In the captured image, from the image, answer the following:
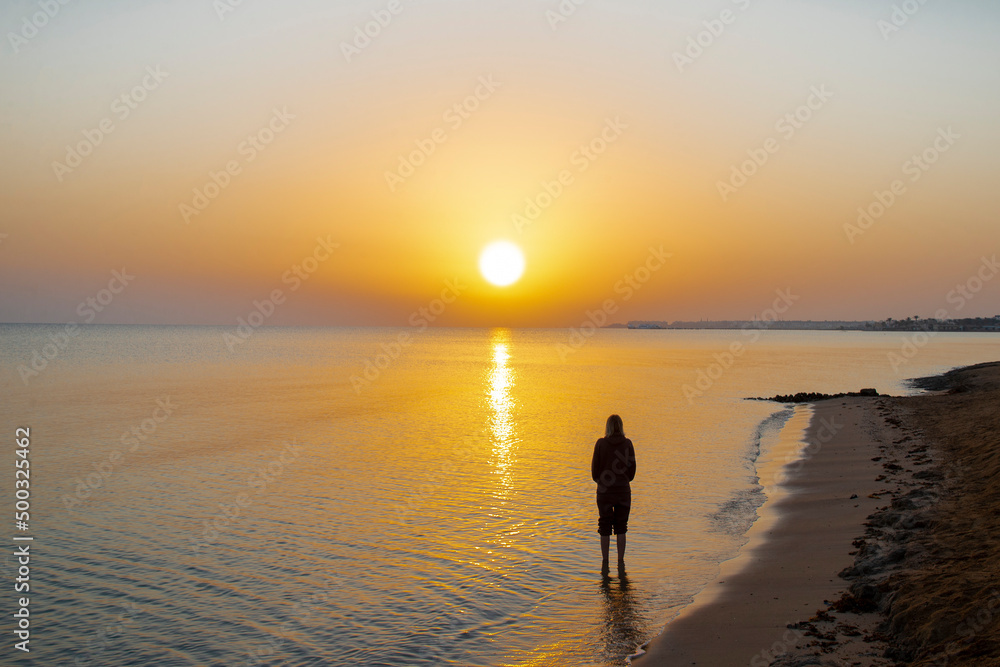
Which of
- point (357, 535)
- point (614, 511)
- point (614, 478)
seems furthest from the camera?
point (357, 535)

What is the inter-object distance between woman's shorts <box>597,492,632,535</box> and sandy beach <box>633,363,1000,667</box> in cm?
173

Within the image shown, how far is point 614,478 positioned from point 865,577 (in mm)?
3945

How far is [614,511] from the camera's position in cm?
1145

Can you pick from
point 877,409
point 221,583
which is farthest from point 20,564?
point 877,409

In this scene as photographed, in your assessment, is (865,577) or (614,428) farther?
(614,428)

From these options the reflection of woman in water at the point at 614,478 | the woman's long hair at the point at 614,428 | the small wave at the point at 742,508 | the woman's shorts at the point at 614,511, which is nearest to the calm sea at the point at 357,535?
the small wave at the point at 742,508

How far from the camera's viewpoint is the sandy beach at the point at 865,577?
23.9 feet

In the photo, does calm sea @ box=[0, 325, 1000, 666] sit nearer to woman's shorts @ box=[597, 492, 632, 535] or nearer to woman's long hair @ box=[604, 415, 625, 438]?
woman's shorts @ box=[597, 492, 632, 535]

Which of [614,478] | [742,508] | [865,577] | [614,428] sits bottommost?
[865,577]

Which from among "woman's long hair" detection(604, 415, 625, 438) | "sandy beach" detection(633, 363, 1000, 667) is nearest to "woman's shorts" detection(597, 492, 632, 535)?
"woman's long hair" detection(604, 415, 625, 438)

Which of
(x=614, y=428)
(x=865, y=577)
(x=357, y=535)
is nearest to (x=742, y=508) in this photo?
(x=865, y=577)

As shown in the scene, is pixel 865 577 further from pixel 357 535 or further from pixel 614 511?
pixel 357 535

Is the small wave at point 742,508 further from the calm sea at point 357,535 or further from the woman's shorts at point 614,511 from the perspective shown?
the woman's shorts at point 614,511

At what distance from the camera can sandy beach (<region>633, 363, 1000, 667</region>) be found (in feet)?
23.9
